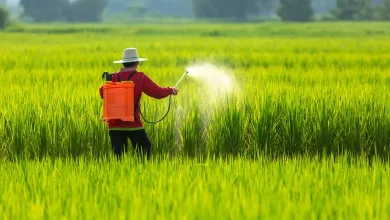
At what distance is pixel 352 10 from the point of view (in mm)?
75188

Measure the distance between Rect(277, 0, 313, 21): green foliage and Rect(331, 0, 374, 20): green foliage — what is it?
118 inches

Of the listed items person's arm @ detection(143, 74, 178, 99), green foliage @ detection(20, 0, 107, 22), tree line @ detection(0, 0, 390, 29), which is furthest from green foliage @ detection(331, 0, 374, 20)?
person's arm @ detection(143, 74, 178, 99)

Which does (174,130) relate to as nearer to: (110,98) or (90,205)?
(110,98)

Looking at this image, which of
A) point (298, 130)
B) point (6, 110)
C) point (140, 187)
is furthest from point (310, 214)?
point (6, 110)

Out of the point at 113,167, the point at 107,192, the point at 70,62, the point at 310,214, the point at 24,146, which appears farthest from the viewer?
the point at 70,62

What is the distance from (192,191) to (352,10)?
243ft

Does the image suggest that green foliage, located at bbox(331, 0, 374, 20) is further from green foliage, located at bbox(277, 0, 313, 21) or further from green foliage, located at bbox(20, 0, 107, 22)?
green foliage, located at bbox(20, 0, 107, 22)

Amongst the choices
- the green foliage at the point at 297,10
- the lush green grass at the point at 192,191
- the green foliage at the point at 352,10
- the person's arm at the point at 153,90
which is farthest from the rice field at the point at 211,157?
the green foliage at the point at 352,10

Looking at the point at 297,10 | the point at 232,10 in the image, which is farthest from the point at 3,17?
the point at 232,10

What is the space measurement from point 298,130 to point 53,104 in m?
2.43

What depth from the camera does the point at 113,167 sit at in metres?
4.95

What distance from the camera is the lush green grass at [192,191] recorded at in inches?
143

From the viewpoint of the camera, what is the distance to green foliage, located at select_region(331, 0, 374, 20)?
2926 inches

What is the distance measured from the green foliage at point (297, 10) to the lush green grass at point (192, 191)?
70.5 metres
